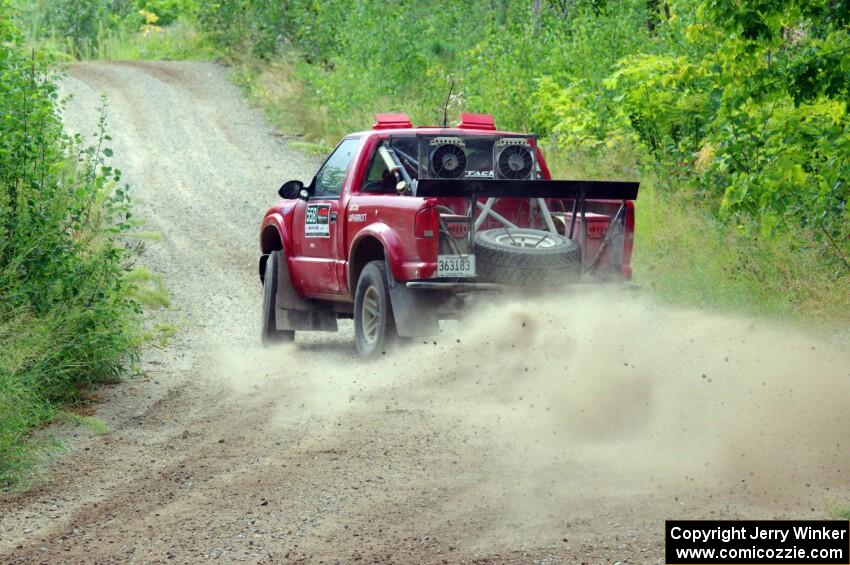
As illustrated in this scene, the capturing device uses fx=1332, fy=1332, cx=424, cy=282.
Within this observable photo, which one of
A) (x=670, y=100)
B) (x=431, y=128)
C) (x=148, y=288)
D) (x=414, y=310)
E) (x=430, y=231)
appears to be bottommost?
(x=148, y=288)

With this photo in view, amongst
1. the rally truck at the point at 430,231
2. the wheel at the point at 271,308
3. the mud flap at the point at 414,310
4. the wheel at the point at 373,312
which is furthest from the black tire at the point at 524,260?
the wheel at the point at 271,308

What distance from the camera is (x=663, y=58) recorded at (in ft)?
52.9

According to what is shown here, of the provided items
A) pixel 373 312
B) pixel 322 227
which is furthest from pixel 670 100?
pixel 373 312

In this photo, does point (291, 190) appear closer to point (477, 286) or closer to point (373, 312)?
point (373, 312)

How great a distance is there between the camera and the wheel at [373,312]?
34.6ft

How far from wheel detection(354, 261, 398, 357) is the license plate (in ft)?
2.54

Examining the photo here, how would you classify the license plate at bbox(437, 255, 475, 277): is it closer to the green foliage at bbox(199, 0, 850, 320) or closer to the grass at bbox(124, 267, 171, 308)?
the green foliage at bbox(199, 0, 850, 320)

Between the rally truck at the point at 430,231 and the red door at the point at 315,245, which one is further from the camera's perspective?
the red door at the point at 315,245

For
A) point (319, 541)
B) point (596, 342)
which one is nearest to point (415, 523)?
point (319, 541)

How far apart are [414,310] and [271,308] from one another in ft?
9.09

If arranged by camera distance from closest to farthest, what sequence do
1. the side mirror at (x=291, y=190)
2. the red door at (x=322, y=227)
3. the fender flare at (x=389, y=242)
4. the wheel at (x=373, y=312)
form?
the fender flare at (x=389, y=242), the wheel at (x=373, y=312), the red door at (x=322, y=227), the side mirror at (x=291, y=190)

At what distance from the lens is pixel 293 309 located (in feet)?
41.3

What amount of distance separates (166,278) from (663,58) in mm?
6848

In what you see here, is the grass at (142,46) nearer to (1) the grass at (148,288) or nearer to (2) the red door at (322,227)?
(1) the grass at (148,288)
